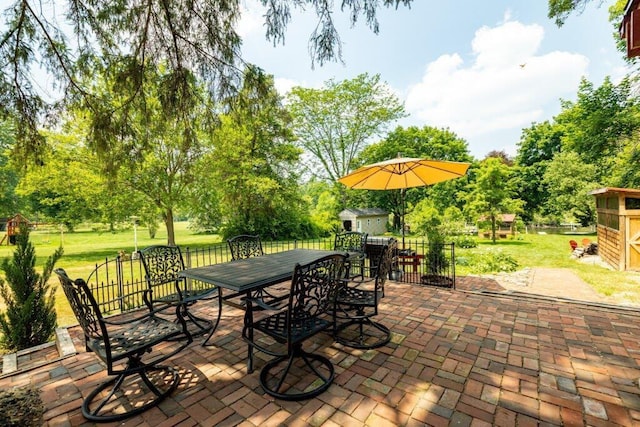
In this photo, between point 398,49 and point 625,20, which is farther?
point 398,49

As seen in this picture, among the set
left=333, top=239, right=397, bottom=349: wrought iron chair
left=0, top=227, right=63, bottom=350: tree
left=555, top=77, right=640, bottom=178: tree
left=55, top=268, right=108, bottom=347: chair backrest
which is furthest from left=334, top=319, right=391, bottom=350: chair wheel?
left=555, top=77, right=640, bottom=178: tree

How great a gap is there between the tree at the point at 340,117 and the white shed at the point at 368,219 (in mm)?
3439

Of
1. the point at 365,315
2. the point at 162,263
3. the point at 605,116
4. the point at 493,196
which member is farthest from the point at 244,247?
the point at 493,196

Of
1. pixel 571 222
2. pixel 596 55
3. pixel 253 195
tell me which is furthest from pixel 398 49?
pixel 571 222

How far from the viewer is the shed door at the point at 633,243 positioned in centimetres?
761

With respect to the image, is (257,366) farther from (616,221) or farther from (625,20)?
(616,221)

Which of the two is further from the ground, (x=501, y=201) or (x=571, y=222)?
(x=501, y=201)

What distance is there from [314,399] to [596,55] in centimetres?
995

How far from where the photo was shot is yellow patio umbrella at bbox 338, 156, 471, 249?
4598 millimetres

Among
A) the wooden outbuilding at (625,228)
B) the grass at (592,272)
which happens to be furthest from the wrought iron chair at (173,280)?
the wooden outbuilding at (625,228)

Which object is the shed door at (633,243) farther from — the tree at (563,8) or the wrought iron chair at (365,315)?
the wrought iron chair at (365,315)

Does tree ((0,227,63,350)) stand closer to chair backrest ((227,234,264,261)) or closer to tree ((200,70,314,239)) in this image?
chair backrest ((227,234,264,261))

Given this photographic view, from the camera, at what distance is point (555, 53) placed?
24.9 ft

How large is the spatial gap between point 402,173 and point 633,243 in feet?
25.6
